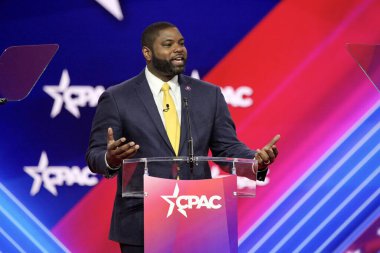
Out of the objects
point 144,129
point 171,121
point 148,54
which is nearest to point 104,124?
point 144,129

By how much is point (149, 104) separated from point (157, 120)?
3.6 inches

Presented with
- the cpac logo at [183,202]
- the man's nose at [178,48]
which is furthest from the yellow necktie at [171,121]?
the cpac logo at [183,202]

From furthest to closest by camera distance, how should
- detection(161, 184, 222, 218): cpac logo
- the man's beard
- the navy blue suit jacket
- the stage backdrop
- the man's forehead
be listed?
the stage backdrop, the man's forehead, the man's beard, the navy blue suit jacket, detection(161, 184, 222, 218): cpac logo

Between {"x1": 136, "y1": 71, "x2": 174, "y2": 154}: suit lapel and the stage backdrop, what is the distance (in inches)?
53.9

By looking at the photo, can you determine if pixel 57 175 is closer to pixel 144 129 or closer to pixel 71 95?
pixel 71 95

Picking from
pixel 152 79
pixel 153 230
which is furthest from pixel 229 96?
pixel 153 230

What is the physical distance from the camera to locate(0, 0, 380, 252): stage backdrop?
4.48m

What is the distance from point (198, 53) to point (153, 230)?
86.9 inches

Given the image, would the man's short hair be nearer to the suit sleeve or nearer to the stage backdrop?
the suit sleeve

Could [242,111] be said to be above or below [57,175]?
above

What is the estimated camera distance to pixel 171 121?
10.2ft

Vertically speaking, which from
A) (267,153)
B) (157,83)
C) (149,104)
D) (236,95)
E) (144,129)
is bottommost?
(267,153)

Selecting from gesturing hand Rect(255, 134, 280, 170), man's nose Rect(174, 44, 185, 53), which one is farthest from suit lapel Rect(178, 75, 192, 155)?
gesturing hand Rect(255, 134, 280, 170)

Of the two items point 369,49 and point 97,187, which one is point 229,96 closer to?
point 97,187
